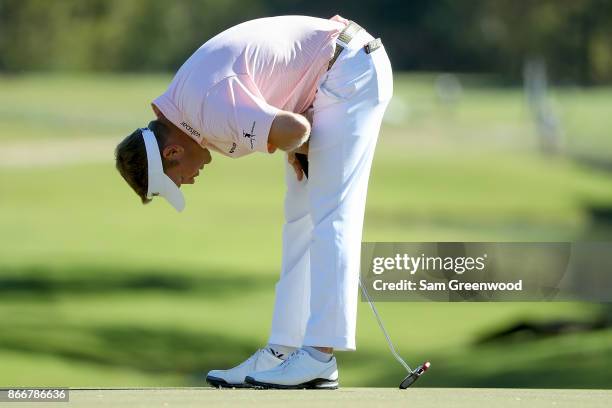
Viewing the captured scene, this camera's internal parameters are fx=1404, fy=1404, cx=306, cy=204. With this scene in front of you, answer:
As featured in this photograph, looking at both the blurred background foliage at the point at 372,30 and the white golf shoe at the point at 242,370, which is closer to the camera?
the white golf shoe at the point at 242,370

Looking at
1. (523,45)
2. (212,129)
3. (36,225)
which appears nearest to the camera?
(212,129)

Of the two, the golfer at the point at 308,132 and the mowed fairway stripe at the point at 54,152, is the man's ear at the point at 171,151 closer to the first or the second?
the golfer at the point at 308,132

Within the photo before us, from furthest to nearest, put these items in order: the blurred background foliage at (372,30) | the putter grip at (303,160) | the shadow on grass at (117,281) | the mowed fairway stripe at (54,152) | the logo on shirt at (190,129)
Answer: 1. the mowed fairway stripe at (54,152)
2. the shadow on grass at (117,281)
3. the blurred background foliage at (372,30)
4. the putter grip at (303,160)
5. the logo on shirt at (190,129)

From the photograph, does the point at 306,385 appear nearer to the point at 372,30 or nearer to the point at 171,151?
the point at 171,151

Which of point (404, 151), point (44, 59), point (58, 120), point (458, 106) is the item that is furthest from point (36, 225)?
point (458, 106)

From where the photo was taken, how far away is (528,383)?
371 inches

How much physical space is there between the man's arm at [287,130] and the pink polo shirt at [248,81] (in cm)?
2

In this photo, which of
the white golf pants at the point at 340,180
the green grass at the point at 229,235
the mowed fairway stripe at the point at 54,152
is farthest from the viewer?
the mowed fairway stripe at the point at 54,152

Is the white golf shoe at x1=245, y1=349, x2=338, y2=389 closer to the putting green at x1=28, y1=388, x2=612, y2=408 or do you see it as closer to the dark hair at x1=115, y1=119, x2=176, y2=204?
the putting green at x1=28, y1=388, x2=612, y2=408

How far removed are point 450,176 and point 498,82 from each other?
30.0ft

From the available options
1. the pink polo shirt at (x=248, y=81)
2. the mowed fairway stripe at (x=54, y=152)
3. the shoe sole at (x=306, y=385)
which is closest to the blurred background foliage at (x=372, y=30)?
the mowed fairway stripe at (x=54, y=152)

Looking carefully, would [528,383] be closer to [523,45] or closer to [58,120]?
[523,45]

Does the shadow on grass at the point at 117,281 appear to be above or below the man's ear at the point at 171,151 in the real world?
above

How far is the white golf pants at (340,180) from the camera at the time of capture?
432 cm
